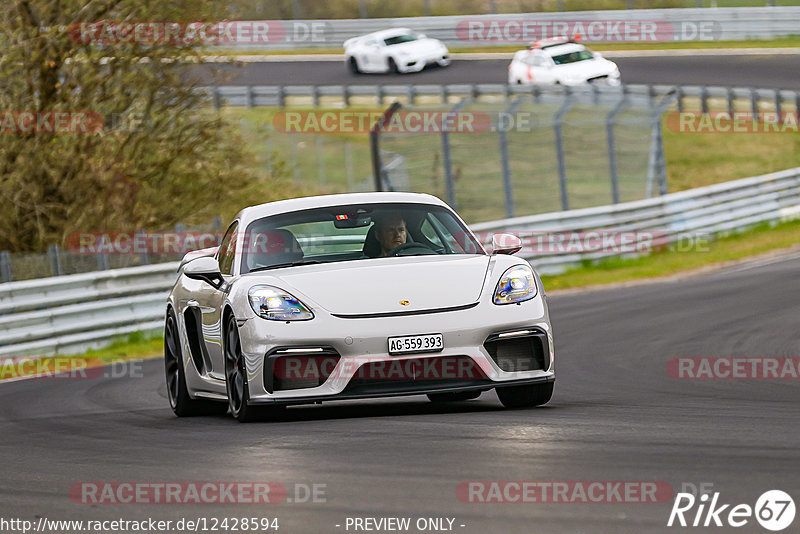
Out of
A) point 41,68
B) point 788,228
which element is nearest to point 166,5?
point 41,68

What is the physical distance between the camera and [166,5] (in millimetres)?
23094

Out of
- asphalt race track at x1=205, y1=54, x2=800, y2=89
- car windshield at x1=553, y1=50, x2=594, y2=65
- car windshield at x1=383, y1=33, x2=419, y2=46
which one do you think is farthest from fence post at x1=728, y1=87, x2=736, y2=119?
car windshield at x1=383, y1=33, x2=419, y2=46

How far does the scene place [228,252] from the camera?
1019cm

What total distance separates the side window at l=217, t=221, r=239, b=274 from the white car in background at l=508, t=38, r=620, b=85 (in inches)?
1340

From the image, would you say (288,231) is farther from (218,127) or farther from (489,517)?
(218,127)

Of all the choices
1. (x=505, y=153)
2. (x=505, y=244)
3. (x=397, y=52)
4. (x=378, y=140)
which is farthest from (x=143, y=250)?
(x=397, y=52)

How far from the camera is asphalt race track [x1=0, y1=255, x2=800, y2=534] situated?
5.74 meters

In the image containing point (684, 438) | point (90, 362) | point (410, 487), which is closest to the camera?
point (410, 487)

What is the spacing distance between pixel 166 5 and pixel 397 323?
15.5 metres

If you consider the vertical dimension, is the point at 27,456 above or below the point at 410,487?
below

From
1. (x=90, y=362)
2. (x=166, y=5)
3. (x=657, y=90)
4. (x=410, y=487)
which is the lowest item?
(x=657, y=90)

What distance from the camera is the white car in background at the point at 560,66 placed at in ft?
145

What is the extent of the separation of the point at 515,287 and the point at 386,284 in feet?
2.56

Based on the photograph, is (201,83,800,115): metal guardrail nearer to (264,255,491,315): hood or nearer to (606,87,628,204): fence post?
(606,87,628,204): fence post
